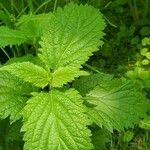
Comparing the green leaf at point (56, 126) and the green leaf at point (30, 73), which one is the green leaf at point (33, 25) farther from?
the green leaf at point (56, 126)

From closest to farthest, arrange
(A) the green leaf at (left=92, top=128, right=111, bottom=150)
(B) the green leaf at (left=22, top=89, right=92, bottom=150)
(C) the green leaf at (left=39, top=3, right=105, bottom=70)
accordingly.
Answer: (B) the green leaf at (left=22, top=89, right=92, bottom=150), (C) the green leaf at (left=39, top=3, right=105, bottom=70), (A) the green leaf at (left=92, top=128, right=111, bottom=150)

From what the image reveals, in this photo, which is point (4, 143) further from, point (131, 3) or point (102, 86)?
point (131, 3)

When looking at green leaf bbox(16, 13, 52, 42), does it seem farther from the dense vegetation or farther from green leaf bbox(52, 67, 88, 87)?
green leaf bbox(52, 67, 88, 87)

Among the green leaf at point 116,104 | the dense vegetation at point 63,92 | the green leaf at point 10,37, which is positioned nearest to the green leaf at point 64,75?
the dense vegetation at point 63,92

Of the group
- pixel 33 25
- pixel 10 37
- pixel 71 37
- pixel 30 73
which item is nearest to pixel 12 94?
pixel 30 73

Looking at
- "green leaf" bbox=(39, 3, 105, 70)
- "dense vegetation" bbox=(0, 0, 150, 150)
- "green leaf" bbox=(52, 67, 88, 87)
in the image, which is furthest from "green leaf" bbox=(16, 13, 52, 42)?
"green leaf" bbox=(52, 67, 88, 87)

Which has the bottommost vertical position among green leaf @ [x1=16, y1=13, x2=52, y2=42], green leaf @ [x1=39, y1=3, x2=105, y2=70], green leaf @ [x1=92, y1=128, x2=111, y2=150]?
green leaf @ [x1=92, y1=128, x2=111, y2=150]

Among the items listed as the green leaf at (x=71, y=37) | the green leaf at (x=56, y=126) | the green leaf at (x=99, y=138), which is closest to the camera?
Result: the green leaf at (x=56, y=126)
